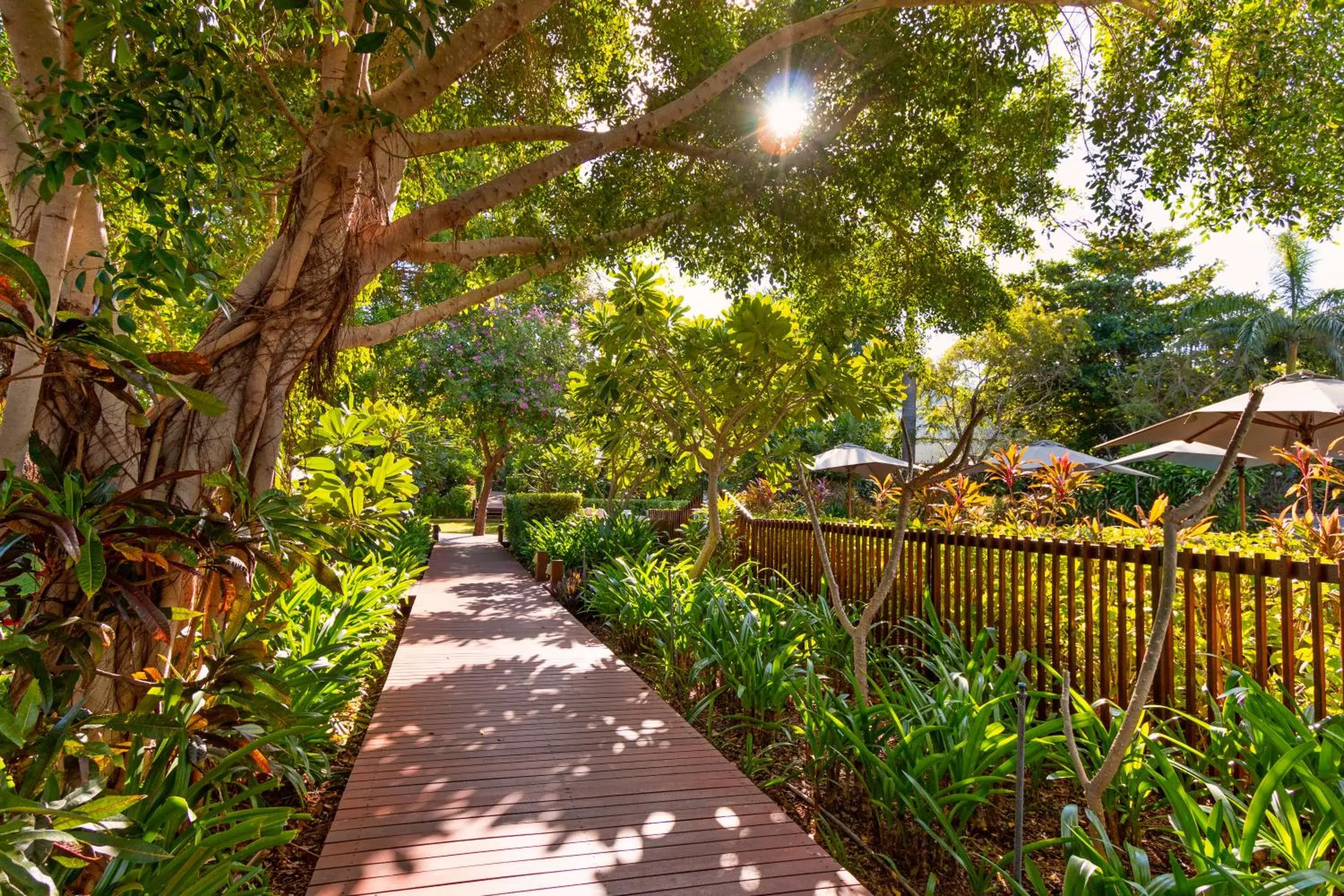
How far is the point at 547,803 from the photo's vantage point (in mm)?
3203

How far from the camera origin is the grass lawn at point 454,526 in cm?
2466

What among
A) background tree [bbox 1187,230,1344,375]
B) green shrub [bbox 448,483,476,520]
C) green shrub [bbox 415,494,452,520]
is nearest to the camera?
background tree [bbox 1187,230,1344,375]

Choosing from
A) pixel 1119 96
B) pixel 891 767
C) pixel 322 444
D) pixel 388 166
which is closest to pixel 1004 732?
pixel 891 767

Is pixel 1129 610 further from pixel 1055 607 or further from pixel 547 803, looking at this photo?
pixel 547 803

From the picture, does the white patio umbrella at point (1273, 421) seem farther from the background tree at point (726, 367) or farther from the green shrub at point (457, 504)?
the green shrub at point (457, 504)

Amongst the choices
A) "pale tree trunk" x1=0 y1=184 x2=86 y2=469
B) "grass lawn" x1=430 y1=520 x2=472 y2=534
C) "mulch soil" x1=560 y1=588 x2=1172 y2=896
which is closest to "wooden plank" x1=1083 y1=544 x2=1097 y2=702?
"mulch soil" x1=560 y1=588 x2=1172 y2=896

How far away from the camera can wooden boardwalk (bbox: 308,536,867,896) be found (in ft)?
8.44

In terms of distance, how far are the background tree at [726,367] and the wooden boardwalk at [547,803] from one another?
288cm

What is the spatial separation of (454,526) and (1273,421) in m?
26.8

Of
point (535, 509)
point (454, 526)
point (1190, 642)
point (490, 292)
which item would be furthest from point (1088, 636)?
point (454, 526)

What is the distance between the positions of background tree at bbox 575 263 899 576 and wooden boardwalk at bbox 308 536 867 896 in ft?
9.46

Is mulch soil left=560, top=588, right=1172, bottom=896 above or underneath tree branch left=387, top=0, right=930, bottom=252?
underneath

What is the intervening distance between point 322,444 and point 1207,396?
2471 cm

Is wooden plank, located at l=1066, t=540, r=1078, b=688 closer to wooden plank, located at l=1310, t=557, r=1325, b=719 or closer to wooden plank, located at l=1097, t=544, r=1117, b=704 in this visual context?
wooden plank, located at l=1097, t=544, r=1117, b=704
